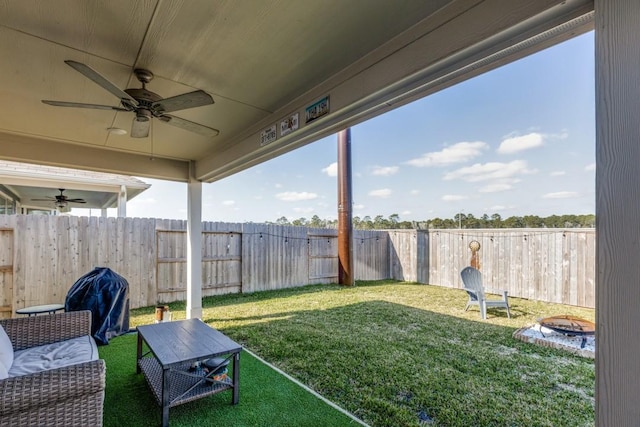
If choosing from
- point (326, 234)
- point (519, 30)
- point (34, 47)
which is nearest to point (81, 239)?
point (34, 47)

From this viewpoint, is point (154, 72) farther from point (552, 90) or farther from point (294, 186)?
point (294, 186)

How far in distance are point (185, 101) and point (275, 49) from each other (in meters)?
0.72

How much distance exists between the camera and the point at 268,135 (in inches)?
123

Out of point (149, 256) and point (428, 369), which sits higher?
point (149, 256)

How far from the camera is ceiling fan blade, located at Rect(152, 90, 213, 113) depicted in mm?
2037

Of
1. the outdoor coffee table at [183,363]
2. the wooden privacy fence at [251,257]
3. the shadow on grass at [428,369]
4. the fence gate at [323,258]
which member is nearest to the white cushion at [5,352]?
the outdoor coffee table at [183,363]

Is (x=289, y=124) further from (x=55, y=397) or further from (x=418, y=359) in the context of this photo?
(x=418, y=359)

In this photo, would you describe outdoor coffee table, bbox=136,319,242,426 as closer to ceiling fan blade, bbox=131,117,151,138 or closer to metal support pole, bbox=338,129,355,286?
ceiling fan blade, bbox=131,117,151,138

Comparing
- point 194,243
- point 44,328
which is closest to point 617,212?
point 44,328

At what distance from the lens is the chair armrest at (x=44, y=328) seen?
8.47 ft

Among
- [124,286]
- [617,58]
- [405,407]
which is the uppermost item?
[617,58]

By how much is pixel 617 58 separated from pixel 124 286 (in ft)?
16.5

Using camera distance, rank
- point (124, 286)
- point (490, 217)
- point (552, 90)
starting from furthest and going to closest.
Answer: point (490, 217) < point (552, 90) < point (124, 286)

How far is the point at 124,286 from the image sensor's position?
4.16 meters
